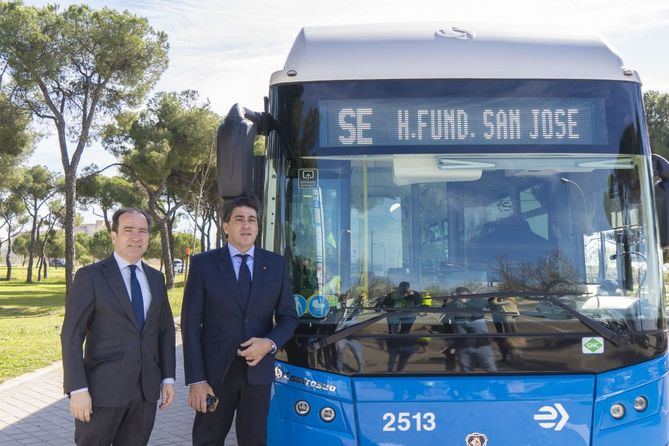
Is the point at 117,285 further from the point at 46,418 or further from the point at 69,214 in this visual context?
the point at 69,214

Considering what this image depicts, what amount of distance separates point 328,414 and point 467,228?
1235 millimetres

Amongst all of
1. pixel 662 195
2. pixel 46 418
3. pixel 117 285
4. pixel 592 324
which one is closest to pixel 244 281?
pixel 117 285

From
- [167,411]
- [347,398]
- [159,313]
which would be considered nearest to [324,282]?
[347,398]

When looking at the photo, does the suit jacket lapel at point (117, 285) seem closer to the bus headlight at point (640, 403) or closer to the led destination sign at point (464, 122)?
the led destination sign at point (464, 122)

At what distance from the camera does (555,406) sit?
3.50 meters

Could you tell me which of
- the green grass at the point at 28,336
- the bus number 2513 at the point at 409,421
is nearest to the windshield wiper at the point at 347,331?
the bus number 2513 at the point at 409,421

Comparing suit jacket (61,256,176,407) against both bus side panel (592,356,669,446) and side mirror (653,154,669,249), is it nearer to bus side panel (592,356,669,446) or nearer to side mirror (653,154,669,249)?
bus side panel (592,356,669,446)

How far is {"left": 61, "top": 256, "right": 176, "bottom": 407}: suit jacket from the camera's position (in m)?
3.15

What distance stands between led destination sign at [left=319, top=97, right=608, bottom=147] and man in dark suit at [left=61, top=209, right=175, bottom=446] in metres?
1.22

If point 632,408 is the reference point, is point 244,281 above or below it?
above

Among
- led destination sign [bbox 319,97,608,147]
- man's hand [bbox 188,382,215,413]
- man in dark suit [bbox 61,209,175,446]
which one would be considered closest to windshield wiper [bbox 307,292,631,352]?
man's hand [bbox 188,382,215,413]

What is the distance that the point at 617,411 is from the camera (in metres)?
3.55

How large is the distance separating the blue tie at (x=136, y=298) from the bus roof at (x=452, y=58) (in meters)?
1.41

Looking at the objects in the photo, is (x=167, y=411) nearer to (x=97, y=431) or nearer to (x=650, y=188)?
(x=97, y=431)
